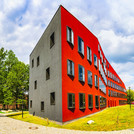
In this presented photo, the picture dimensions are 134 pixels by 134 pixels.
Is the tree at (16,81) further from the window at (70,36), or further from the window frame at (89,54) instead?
the window at (70,36)

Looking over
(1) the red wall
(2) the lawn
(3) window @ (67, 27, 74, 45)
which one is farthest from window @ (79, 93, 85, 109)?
(3) window @ (67, 27, 74, 45)

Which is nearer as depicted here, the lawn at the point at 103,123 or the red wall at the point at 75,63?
the lawn at the point at 103,123

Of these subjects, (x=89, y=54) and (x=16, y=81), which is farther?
(x=16, y=81)

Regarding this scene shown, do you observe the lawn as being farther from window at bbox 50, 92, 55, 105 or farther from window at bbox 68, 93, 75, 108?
window at bbox 50, 92, 55, 105

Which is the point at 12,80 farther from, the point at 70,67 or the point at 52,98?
the point at 70,67

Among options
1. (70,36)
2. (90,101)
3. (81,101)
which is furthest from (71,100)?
(70,36)

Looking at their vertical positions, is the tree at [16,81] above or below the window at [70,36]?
below

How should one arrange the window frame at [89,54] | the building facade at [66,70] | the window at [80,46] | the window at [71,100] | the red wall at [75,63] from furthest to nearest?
the window frame at [89,54] < the window at [80,46] < the window at [71,100] < the building facade at [66,70] < the red wall at [75,63]

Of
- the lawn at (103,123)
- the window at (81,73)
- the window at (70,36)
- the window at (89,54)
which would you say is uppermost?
the window at (70,36)

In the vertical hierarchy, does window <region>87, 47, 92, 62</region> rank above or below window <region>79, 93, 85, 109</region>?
above

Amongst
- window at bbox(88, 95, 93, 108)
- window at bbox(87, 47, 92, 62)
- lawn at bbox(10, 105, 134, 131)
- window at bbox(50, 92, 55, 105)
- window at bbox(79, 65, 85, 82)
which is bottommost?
lawn at bbox(10, 105, 134, 131)

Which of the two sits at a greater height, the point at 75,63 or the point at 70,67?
the point at 75,63

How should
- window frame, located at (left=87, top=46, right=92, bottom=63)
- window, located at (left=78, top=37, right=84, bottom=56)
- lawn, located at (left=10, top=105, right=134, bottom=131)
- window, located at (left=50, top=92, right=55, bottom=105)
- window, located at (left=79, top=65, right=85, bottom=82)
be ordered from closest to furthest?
lawn, located at (left=10, top=105, right=134, bottom=131) → window, located at (left=50, top=92, right=55, bottom=105) → window, located at (left=79, top=65, right=85, bottom=82) → window, located at (left=78, top=37, right=84, bottom=56) → window frame, located at (left=87, top=46, right=92, bottom=63)

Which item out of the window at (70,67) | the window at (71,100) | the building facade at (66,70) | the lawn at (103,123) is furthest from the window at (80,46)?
the lawn at (103,123)
